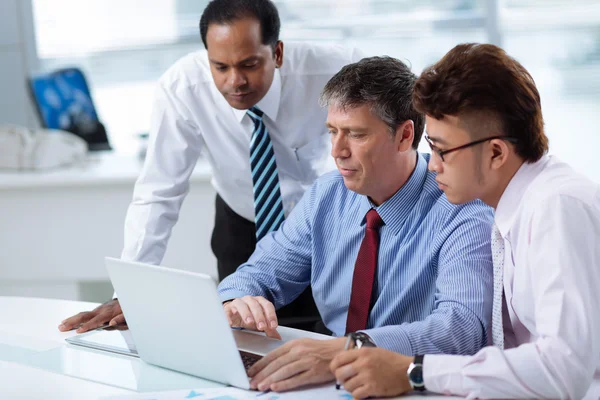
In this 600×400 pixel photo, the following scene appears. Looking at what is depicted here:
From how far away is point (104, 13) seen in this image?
578 cm

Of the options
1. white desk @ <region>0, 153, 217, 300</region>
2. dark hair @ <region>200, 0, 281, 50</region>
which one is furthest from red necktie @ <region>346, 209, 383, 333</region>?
white desk @ <region>0, 153, 217, 300</region>

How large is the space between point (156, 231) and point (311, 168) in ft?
1.91

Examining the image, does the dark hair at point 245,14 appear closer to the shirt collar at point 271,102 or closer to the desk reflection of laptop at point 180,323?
the shirt collar at point 271,102

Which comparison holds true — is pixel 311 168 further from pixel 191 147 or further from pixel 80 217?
pixel 80 217

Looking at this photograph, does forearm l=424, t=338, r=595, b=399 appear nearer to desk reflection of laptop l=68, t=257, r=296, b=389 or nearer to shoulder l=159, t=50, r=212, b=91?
desk reflection of laptop l=68, t=257, r=296, b=389

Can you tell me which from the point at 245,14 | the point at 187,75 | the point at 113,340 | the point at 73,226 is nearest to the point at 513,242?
the point at 113,340

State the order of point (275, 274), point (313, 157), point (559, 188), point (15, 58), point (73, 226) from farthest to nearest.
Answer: point (15, 58), point (73, 226), point (313, 157), point (275, 274), point (559, 188)

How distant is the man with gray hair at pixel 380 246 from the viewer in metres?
1.55

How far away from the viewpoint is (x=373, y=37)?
5.60m

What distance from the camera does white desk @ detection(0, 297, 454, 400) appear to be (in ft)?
4.65

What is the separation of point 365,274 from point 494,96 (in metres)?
0.55

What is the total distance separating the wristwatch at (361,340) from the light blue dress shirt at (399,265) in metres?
0.04

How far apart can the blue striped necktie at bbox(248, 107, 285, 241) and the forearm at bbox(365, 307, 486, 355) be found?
0.97 meters

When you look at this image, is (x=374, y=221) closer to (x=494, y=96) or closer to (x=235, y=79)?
(x=494, y=96)
